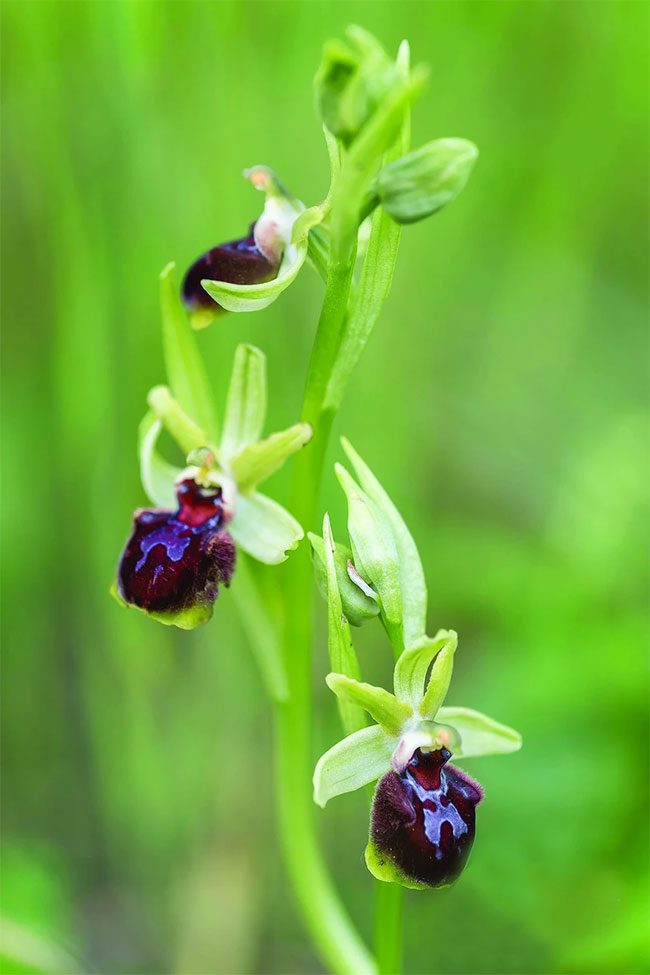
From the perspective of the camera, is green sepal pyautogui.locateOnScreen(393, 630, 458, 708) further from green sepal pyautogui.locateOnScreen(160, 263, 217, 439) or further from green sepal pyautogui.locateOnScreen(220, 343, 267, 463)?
green sepal pyautogui.locateOnScreen(160, 263, 217, 439)

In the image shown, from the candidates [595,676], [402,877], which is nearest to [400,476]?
[595,676]

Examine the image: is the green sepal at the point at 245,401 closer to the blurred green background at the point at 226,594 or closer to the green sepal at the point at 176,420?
the green sepal at the point at 176,420

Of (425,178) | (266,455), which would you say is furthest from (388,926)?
(425,178)

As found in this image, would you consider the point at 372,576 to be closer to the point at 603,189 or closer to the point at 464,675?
the point at 464,675

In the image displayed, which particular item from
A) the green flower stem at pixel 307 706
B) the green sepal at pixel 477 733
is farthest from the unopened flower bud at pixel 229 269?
the green sepal at pixel 477 733

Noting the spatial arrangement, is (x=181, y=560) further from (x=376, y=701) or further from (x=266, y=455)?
(x=376, y=701)

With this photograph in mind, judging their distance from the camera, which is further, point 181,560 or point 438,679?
point 181,560
